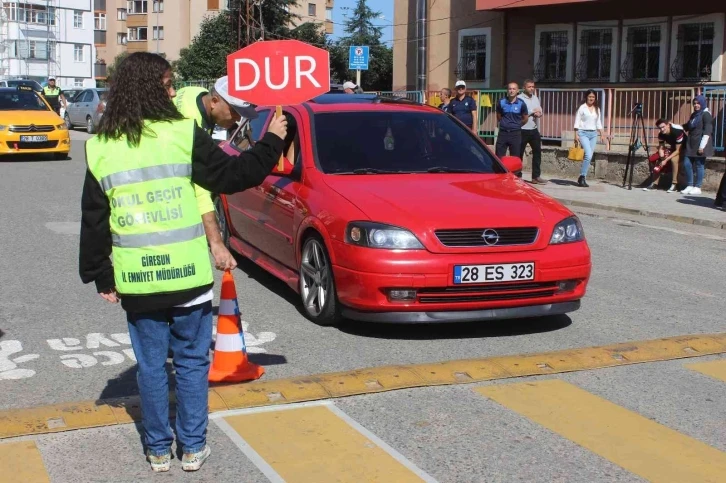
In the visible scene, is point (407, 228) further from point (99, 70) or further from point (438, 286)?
point (99, 70)

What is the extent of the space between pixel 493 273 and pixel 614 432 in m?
1.82

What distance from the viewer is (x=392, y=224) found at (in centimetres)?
676

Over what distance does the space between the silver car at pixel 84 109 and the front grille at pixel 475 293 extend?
28.2m

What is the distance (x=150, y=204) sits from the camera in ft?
13.9

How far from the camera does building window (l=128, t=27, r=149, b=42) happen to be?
96500mm

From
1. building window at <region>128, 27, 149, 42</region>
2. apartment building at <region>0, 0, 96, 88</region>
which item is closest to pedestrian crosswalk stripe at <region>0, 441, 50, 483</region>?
apartment building at <region>0, 0, 96, 88</region>

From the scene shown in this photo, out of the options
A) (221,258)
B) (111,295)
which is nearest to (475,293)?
(221,258)

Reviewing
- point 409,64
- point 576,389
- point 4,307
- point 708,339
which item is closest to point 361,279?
point 576,389

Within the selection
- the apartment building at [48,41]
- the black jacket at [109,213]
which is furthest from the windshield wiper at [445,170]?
the apartment building at [48,41]

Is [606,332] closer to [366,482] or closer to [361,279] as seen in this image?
[361,279]

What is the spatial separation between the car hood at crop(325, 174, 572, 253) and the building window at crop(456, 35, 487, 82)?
23.7 metres

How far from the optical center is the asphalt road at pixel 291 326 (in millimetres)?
6195

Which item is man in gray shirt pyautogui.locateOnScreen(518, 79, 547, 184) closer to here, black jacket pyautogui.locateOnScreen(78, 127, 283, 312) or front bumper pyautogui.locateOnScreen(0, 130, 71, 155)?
front bumper pyautogui.locateOnScreen(0, 130, 71, 155)

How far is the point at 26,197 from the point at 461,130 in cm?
866
